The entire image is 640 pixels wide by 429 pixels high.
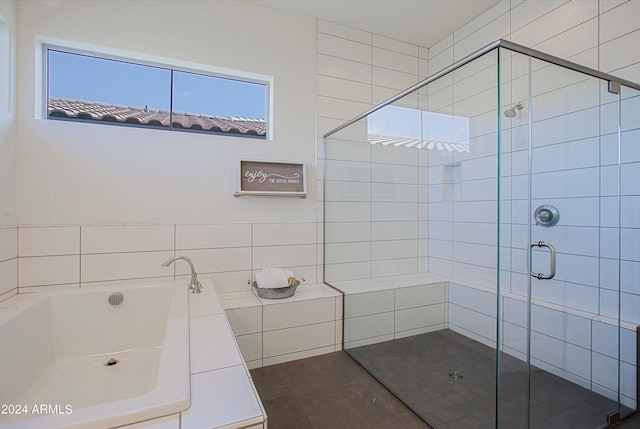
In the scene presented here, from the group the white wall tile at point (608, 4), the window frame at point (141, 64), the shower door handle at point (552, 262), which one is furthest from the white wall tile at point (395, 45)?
the shower door handle at point (552, 262)

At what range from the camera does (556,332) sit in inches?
74.9

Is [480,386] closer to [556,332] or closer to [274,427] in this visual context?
[556,332]

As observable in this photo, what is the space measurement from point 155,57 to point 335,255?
2.12 metres

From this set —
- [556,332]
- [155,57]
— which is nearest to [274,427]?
[556,332]

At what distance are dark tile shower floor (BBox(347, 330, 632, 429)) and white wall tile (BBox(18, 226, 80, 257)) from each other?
2191mm

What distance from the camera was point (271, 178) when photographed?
255 centimetres

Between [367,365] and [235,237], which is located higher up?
[235,237]

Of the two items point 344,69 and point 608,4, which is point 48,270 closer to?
point 344,69

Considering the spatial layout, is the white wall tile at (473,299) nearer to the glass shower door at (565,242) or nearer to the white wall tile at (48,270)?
the glass shower door at (565,242)

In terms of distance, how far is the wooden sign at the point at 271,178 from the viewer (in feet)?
8.06

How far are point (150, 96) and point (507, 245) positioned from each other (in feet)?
8.62

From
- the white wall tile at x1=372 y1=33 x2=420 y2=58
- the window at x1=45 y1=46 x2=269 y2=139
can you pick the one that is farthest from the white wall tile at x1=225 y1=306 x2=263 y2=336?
the white wall tile at x1=372 y1=33 x2=420 y2=58

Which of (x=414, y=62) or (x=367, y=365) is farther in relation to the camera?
(x=414, y=62)

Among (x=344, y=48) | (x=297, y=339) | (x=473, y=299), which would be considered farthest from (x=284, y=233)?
(x=344, y=48)
